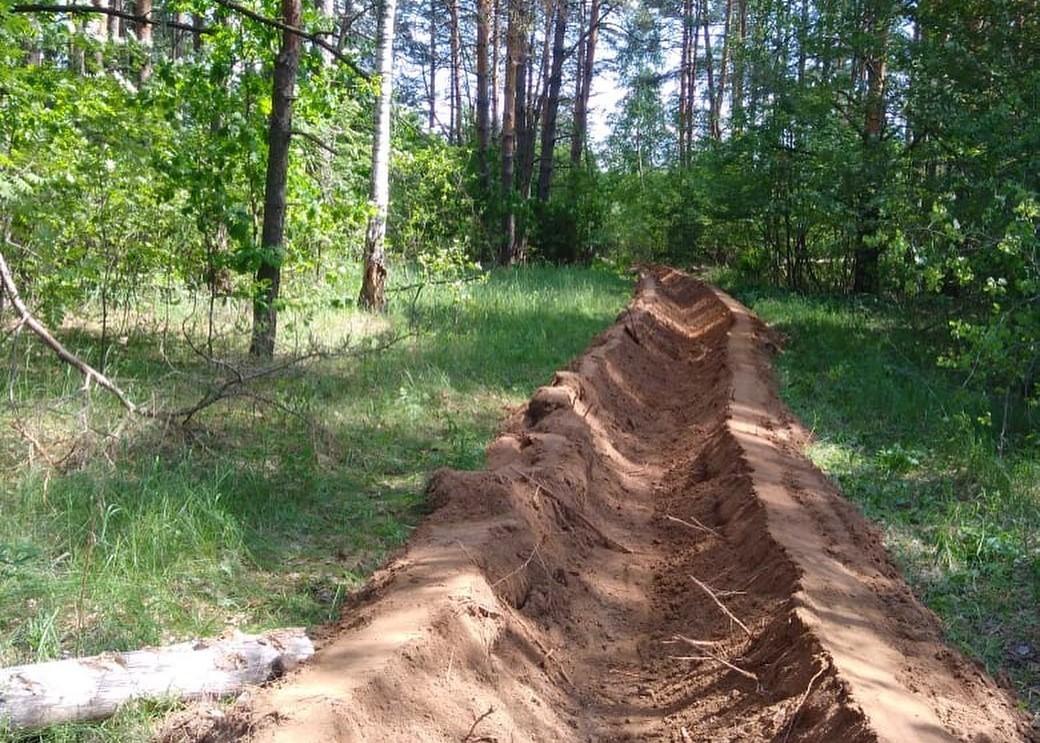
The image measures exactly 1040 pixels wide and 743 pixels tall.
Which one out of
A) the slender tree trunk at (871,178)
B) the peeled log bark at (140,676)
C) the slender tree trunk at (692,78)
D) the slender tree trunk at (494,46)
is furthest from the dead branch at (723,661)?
the slender tree trunk at (692,78)

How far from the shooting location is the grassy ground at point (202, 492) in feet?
14.9

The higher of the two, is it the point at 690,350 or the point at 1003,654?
the point at 690,350

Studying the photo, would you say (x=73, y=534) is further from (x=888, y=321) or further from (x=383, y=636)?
(x=888, y=321)

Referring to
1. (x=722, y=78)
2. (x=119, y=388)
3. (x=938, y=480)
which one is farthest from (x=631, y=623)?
(x=722, y=78)

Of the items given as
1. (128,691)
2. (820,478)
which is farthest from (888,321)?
(128,691)

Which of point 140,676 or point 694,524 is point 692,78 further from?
point 140,676

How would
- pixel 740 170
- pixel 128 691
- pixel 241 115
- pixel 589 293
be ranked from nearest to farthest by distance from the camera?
pixel 128 691 → pixel 241 115 → pixel 589 293 → pixel 740 170

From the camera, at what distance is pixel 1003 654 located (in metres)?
4.96

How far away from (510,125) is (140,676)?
20.9 metres

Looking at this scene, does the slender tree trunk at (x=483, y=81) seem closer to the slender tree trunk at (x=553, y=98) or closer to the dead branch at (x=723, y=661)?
the slender tree trunk at (x=553, y=98)

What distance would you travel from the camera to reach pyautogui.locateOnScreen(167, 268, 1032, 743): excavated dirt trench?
12.6 ft

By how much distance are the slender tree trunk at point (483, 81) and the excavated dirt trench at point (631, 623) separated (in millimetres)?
15761

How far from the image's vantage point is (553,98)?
2642cm

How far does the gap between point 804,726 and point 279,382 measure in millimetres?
5949
